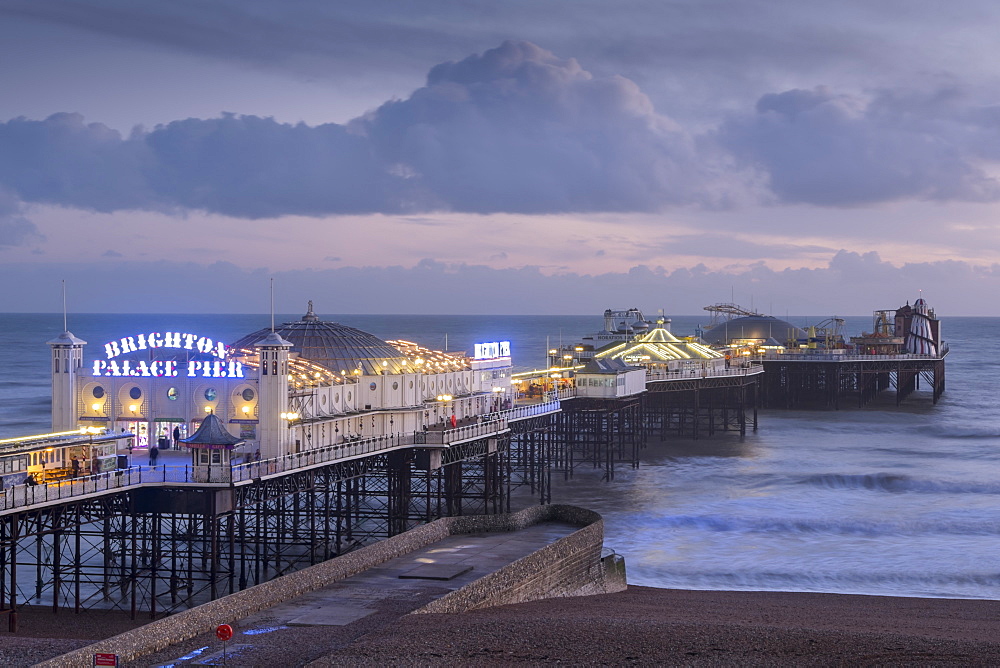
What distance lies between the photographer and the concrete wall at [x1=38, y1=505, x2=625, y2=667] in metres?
26.8

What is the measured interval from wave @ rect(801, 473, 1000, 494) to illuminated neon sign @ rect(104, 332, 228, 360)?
38512 millimetres

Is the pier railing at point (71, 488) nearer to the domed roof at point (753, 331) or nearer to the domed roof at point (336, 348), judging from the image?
the domed roof at point (336, 348)

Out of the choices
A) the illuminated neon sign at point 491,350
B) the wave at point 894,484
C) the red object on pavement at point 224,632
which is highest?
the illuminated neon sign at point 491,350

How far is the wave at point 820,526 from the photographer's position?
179 ft

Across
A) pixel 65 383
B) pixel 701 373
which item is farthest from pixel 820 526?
pixel 701 373

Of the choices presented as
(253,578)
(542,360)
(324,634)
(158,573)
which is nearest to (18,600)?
(158,573)

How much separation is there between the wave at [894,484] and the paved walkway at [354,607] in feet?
107

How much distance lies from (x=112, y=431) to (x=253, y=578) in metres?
7.53

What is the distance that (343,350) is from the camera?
5050 cm

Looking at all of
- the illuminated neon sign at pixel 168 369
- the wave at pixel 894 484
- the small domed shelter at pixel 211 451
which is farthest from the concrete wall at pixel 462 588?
the wave at pixel 894 484

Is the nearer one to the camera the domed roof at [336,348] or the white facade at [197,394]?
the white facade at [197,394]

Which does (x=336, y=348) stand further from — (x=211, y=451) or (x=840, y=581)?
(x=840, y=581)

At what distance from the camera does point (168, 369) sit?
4378cm

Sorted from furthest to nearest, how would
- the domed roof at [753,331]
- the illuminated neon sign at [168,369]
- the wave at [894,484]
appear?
the domed roof at [753,331]
the wave at [894,484]
the illuminated neon sign at [168,369]
